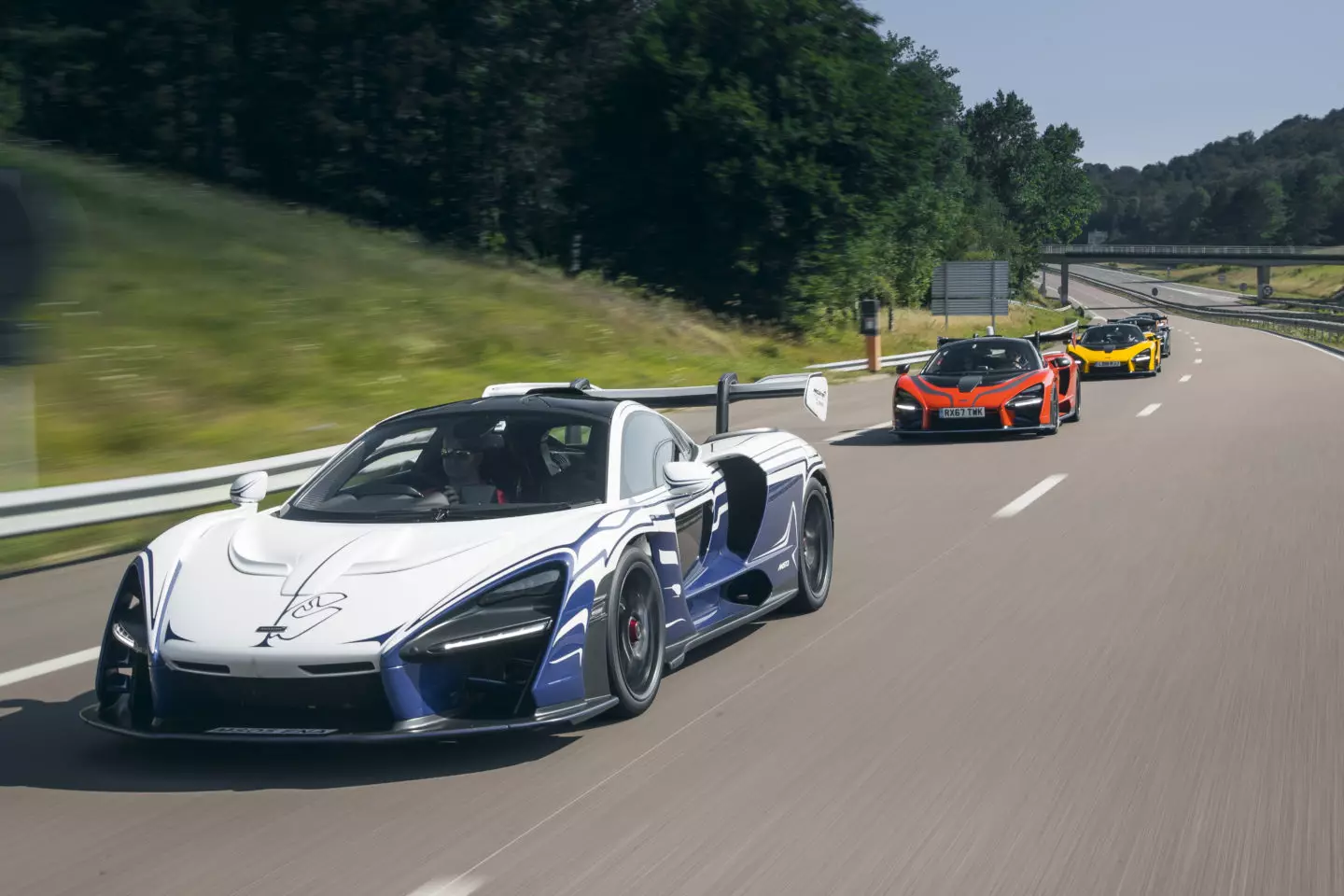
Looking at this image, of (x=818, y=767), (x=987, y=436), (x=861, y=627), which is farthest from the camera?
(x=987, y=436)

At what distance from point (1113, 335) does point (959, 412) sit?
54.7 feet

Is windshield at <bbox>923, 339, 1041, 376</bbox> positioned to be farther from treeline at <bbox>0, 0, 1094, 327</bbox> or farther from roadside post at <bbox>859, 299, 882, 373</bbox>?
treeline at <bbox>0, 0, 1094, 327</bbox>

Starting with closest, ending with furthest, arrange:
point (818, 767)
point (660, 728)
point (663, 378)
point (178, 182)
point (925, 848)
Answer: point (925, 848), point (818, 767), point (660, 728), point (663, 378), point (178, 182)

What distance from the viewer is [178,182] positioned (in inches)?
1431

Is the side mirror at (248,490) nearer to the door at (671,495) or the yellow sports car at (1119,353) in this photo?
the door at (671,495)

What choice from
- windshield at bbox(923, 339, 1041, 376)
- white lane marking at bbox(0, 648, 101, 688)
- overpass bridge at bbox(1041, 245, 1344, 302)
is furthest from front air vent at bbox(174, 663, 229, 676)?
overpass bridge at bbox(1041, 245, 1344, 302)

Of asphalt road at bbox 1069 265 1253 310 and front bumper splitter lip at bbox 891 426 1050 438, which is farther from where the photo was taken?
asphalt road at bbox 1069 265 1253 310

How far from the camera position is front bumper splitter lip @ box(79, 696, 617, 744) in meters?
4.98

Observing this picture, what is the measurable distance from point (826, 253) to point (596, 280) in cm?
631

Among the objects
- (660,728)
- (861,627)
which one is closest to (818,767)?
(660,728)

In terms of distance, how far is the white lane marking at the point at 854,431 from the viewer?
18.8 metres

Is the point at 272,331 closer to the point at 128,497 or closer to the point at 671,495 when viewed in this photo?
the point at 128,497

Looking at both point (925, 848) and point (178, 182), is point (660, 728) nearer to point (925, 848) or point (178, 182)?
point (925, 848)

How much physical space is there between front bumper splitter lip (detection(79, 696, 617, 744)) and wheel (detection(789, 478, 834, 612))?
2968 millimetres
